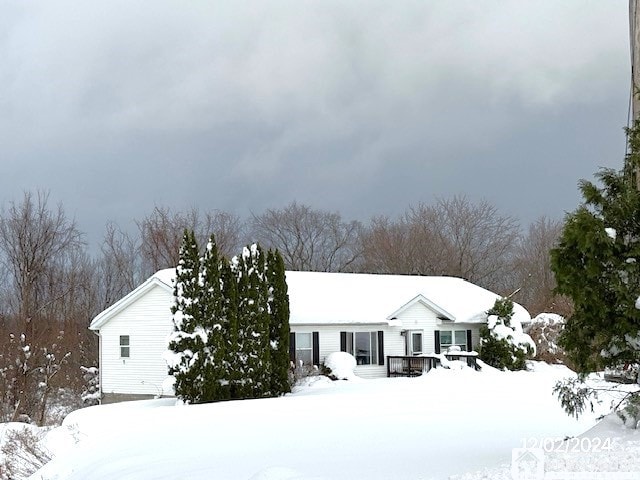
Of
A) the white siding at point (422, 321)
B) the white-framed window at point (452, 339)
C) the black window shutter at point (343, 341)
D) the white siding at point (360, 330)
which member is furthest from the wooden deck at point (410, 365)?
the white-framed window at point (452, 339)

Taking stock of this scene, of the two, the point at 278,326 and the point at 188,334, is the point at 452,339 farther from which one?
the point at 188,334

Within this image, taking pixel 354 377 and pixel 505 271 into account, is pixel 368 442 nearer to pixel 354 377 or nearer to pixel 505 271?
pixel 354 377

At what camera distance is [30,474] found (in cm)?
1355

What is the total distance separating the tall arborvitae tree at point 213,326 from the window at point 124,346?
27.4 ft

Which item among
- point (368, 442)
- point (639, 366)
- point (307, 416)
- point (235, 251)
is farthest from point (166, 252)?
point (639, 366)

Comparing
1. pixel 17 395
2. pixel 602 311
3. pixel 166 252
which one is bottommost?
pixel 17 395

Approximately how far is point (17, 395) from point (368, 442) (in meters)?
19.5

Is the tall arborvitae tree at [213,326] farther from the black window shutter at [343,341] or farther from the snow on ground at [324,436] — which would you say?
the black window shutter at [343,341]

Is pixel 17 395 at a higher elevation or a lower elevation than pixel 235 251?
lower

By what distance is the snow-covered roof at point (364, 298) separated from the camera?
30.4 metres

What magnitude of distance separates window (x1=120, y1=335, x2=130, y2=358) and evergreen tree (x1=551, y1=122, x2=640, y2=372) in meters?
23.1

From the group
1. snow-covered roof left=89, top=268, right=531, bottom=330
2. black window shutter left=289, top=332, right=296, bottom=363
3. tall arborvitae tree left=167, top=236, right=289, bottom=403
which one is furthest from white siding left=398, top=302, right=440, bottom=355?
tall arborvitae tree left=167, top=236, right=289, bottom=403

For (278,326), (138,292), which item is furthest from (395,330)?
(138,292)

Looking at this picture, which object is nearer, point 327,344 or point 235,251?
point 327,344
